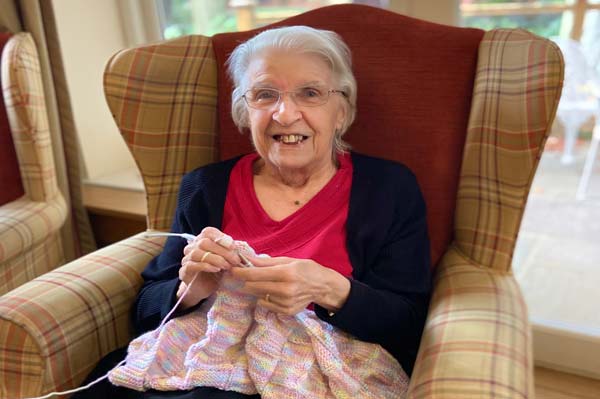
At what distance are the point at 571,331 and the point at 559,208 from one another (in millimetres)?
852

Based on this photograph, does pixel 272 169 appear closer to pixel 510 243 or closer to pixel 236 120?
pixel 236 120

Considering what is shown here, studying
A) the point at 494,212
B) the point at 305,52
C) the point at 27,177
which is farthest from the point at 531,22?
the point at 27,177

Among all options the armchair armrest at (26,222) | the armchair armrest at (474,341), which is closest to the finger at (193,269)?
the armchair armrest at (474,341)

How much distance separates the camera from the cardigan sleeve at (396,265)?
1021 mm

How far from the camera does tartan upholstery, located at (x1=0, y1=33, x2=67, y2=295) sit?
63.3 inches

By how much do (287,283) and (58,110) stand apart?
5.00ft

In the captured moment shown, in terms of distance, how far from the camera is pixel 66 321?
1070 mm

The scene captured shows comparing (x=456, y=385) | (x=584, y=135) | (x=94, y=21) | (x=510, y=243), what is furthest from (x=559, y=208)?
(x=94, y=21)

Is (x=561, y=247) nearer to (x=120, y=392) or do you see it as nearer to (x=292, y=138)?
(x=292, y=138)

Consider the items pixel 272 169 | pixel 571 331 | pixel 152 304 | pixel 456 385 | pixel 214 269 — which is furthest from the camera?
pixel 571 331

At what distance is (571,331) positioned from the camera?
5.33 feet

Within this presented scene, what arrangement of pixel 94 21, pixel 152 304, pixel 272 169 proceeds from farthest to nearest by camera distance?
pixel 94 21 < pixel 272 169 < pixel 152 304

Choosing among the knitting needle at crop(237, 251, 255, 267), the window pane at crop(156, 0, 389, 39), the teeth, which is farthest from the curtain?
the knitting needle at crop(237, 251, 255, 267)

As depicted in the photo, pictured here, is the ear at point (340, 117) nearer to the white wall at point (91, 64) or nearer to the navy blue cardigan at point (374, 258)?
the navy blue cardigan at point (374, 258)
